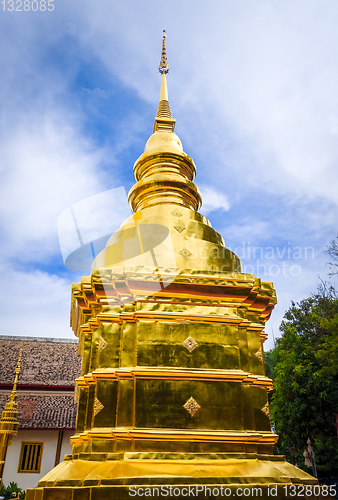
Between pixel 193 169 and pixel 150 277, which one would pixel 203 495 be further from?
pixel 193 169

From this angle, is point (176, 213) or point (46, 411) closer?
point (176, 213)

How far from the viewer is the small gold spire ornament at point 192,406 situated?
3.82m

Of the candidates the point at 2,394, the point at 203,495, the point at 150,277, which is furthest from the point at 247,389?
the point at 2,394

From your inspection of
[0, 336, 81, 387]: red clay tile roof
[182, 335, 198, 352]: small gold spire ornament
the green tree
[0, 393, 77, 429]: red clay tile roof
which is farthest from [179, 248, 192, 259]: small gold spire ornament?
[0, 336, 81, 387]: red clay tile roof

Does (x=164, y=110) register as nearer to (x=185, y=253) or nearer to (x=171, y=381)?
(x=185, y=253)

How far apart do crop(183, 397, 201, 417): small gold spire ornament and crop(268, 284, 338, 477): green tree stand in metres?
12.0

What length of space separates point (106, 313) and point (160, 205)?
197cm

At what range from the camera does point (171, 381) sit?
12.8ft

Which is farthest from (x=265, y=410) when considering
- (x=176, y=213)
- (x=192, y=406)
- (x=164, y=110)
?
(x=164, y=110)

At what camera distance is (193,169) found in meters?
6.82

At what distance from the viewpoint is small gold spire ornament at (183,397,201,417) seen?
12.5ft

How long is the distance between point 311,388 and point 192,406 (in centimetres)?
1487

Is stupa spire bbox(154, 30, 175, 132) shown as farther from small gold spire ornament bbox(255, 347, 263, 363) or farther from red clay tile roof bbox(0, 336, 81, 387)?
red clay tile roof bbox(0, 336, 81, 387)

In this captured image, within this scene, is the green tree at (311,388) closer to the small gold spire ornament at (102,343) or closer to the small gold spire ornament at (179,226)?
the small gold spire ornament at (179,226)
